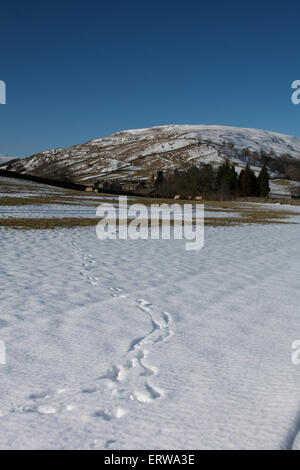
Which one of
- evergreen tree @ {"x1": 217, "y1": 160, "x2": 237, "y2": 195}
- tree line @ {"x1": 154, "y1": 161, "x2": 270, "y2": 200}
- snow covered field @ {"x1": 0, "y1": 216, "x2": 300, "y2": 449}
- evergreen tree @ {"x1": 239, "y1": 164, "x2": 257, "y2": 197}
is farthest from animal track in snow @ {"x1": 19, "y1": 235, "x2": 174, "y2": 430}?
evergreen tree @ {"x1": 239, "y1": 164, "x2": 257, "y2": 197}

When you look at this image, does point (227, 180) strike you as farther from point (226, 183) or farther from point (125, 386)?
point (125, 386)

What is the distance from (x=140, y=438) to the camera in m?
3.19

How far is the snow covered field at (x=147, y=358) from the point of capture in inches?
129

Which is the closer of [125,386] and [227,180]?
[125,386]

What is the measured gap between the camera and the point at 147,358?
4.68 meters

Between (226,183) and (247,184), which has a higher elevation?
(226,183)

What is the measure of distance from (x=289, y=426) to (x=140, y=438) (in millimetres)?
1577

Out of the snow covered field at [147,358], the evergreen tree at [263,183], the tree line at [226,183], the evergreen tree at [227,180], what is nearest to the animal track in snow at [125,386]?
the snow covered field at [147,358]

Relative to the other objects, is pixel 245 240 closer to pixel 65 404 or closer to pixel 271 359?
pixel 271 359

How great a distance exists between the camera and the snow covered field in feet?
10.8

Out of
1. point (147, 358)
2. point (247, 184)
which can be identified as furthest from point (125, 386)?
point (247, 184)
